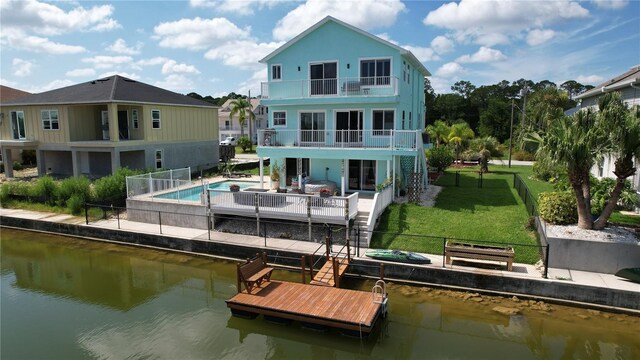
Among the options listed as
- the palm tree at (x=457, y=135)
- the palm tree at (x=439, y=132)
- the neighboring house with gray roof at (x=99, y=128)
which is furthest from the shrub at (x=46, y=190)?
the palm tree at (x=457, y=135)

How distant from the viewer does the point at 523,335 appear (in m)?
11.6

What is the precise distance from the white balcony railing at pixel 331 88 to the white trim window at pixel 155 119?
11.0 metres

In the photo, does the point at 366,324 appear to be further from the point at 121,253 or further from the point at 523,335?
the point at 121,253

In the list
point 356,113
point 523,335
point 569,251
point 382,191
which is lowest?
point 523,335

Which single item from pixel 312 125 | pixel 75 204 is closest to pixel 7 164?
pixel 75 204

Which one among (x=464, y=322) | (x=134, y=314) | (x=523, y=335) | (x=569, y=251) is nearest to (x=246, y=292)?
(x=134, y=314)

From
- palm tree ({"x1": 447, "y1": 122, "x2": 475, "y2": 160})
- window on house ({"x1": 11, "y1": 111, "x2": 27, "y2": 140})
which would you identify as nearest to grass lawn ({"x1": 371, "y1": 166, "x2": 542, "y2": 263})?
palm tree ({"x1": 447, "y1": 122, "x2": 475, "y2": 160})

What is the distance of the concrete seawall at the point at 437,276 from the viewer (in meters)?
12.7

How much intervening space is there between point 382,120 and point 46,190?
19.3m

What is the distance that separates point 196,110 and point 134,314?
24848 mm

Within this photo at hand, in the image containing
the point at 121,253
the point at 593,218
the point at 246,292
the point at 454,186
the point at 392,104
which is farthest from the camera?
the point at 454,186

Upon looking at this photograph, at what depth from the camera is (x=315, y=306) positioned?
12.1 m

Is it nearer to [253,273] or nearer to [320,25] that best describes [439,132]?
[320,25]

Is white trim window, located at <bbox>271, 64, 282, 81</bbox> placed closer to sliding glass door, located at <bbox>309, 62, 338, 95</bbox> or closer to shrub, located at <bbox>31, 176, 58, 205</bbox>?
sliding glass door, located at <bbox>309, 62, 338, 95</bbox>
